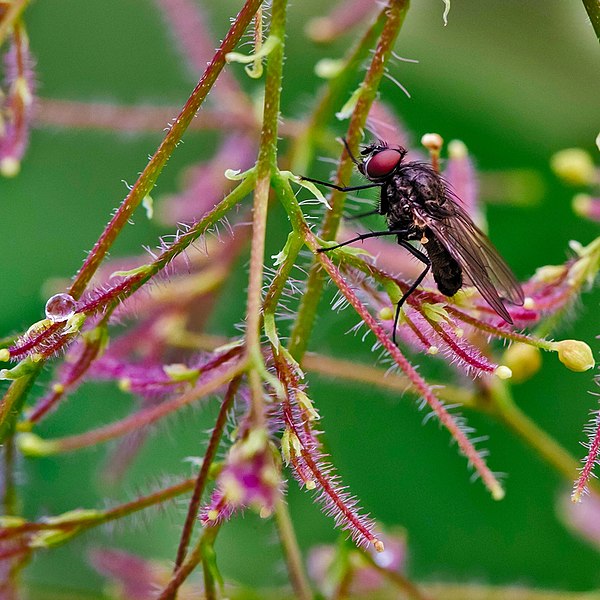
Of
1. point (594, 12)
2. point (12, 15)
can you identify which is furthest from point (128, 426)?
point (594, 12)

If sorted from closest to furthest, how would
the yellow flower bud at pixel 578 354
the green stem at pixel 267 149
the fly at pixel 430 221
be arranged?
1. the green stem at pixel 267 149
2. the yellow flower bud at pixel 578 354
3. the fly at pixel 430 221

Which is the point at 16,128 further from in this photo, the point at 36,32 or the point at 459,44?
the point at 459,44

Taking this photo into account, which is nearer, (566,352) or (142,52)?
(566,352)

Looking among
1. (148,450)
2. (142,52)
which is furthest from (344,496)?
(142,52)

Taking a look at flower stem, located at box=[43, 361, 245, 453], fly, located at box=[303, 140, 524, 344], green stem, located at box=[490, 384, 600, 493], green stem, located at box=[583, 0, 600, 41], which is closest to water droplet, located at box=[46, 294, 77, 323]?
flower stem, located at box=[43, 361, 245, 453]

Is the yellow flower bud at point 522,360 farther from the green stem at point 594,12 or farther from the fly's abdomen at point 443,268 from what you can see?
the green stem at point 594,12

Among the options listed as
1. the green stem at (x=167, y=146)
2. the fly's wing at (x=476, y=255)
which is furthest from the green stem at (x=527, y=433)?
the green stem at (x=167, y=146)

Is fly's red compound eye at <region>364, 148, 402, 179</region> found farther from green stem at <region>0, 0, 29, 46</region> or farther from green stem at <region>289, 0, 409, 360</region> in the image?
green stem at <region>0, 0, 29, 46</region>
